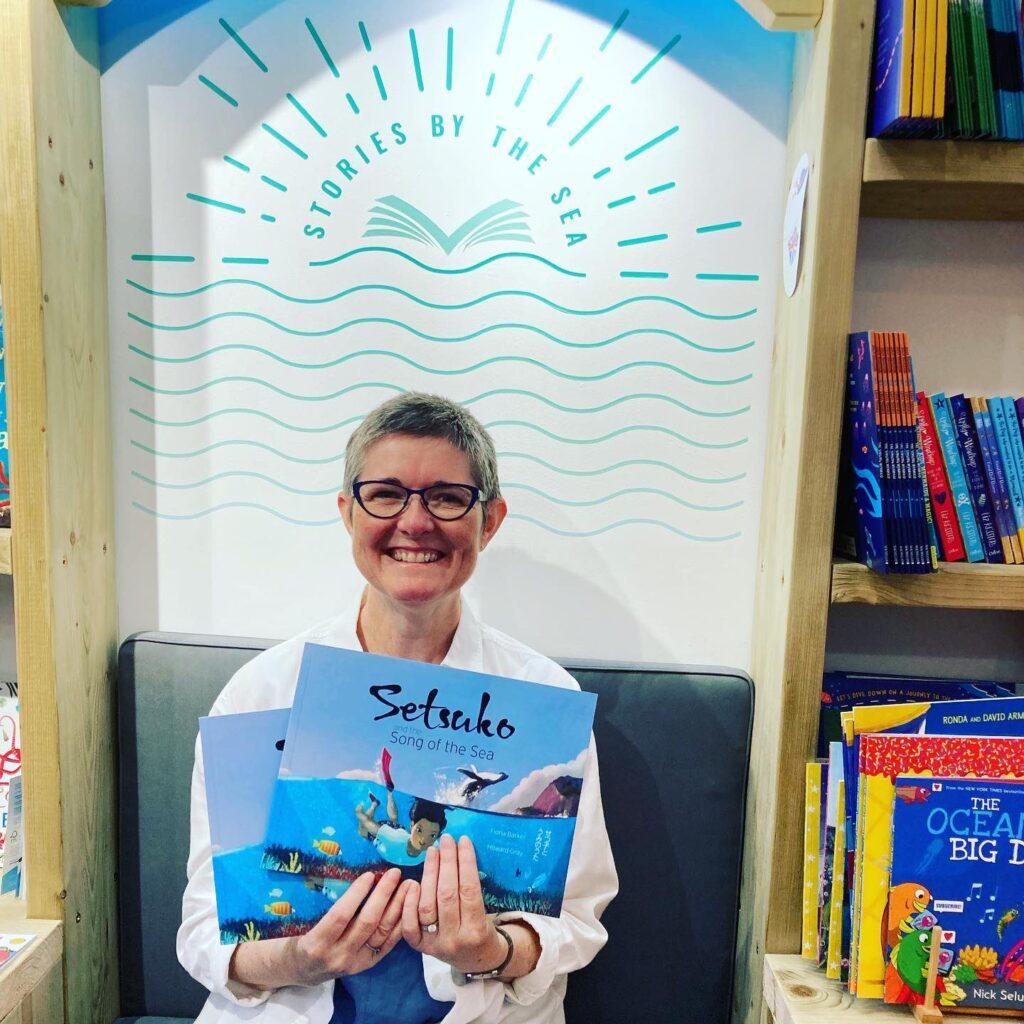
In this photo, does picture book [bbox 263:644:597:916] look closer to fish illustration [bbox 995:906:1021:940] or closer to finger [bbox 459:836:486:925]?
finger [bbox 459:836:486:925]

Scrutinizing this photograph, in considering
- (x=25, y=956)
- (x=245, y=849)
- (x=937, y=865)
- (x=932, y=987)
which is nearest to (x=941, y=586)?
(x=937, y=865)

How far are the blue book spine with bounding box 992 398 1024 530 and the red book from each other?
0.34ft

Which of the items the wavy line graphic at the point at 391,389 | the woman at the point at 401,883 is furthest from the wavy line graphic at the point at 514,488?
the woman at the point at 401,883

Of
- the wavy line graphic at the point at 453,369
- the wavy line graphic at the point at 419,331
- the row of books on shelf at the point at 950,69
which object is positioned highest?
the row of books on shelf at the point at 950,69

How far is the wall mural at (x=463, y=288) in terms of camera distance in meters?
1.51

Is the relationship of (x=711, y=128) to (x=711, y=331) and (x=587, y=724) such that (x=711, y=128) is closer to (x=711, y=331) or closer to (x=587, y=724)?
(x=711, y=331)

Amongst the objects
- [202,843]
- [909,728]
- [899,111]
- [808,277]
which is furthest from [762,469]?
[202,843]

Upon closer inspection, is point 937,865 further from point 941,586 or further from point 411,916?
point 411,916

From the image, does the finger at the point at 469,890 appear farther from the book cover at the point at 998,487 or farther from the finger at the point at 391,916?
the book cover at the point at 998,487

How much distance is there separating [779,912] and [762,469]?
75 centimetres

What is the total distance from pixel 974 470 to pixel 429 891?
1.02 m

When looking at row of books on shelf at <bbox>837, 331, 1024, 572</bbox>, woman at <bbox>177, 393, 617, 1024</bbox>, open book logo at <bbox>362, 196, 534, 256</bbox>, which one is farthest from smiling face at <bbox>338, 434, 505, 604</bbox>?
row of books on shelf at <bbox>837, 331, 1024, 572</bbox>

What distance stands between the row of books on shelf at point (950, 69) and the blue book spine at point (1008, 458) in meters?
0.39

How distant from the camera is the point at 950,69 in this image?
116 cm
